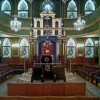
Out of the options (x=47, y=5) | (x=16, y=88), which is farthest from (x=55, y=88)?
(x=47, y=5)

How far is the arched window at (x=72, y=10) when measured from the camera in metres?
21.6

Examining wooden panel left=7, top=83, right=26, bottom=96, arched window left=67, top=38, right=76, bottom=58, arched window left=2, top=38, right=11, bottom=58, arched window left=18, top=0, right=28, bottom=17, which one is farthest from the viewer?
arched window left=18, top=0, right=28, bottom=17

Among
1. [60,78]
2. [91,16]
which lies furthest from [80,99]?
[91,16]

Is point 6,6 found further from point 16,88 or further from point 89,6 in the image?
point 16,88

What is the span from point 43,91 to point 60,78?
3991 mm

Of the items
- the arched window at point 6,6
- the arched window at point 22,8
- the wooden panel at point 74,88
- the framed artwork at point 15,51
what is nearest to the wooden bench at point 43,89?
the wooden panel at point 74,88

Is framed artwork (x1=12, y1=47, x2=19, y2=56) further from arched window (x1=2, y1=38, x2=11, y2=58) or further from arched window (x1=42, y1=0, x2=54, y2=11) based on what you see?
arched window (x1=42, y1=0, x2=54, y2=11)

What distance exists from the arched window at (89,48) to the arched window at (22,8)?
750cm

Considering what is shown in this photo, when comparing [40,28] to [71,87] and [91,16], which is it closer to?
[91,16]

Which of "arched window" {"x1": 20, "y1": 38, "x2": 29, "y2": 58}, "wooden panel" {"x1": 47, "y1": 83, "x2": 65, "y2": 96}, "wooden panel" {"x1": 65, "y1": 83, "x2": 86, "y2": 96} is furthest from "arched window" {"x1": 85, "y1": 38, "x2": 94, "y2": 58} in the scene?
"wooden panel" {"x1": 47, "y1": 83, "x2": 65, "y2": 96}

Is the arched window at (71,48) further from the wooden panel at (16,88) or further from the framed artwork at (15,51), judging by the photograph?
the wooden panel at (16,88)

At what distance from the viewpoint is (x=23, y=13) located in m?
21.6

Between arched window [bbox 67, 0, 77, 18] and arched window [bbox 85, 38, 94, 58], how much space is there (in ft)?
10.7

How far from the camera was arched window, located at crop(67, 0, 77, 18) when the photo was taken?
71.0ft
